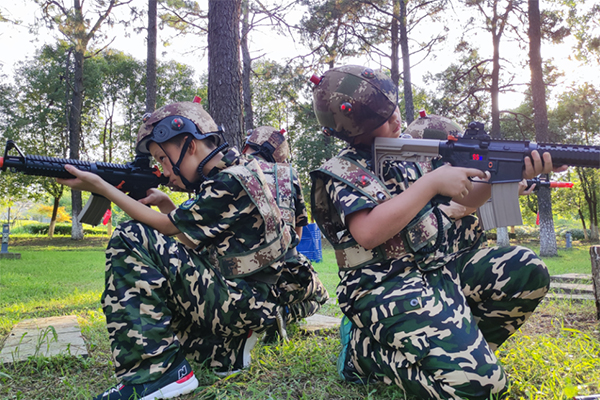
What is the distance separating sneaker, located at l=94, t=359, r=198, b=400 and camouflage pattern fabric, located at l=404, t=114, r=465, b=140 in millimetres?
2644

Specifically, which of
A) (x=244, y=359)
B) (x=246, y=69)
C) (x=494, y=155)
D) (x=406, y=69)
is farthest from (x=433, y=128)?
(x=246, y=69)

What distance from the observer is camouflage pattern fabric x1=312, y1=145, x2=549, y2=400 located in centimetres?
178

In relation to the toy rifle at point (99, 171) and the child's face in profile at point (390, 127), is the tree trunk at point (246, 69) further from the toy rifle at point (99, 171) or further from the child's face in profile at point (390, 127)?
the child's face in profile at point (390, 127)

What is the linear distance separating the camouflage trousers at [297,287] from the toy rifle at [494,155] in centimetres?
99

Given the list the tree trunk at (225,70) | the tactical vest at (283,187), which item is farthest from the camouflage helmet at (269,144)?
the tactical vest at (283,187)

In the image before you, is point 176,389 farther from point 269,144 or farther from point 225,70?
point 225,70

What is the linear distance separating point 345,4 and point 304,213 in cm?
1376

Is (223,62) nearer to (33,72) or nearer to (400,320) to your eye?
(400,320)

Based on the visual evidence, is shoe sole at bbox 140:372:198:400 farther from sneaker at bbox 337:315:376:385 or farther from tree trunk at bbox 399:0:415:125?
tree trunk at bbox 399:0:415:125

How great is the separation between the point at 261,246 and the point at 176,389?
0.82 metres

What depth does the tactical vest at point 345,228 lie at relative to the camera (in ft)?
6.69

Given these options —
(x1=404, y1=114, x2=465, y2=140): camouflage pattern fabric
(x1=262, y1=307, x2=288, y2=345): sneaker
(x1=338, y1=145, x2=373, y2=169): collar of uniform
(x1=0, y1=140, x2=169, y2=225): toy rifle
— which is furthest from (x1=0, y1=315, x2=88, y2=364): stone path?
(x1=404, y1=114, x2=465, y2=140): camouflage pattern fabric

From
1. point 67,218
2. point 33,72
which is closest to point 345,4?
point 33,72

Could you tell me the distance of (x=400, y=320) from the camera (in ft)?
6.19
